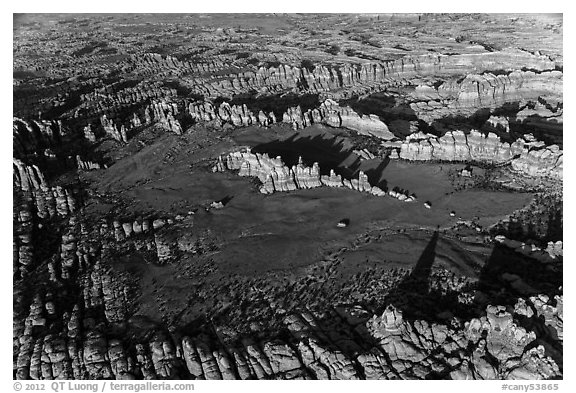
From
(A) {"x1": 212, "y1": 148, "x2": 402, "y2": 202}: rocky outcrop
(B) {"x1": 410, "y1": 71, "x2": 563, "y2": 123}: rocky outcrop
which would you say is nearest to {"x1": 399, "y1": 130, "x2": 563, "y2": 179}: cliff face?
(A) {"x1": 212, "y1": 148, "x2": 402, "y2": 202}: rocky outcrop

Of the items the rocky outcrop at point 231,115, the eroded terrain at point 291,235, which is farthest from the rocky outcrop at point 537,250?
the rocky outcrop at point 231,115

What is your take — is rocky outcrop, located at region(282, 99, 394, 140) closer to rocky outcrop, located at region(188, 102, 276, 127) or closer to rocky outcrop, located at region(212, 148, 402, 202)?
rocky outcrop, located at region(188, 102, 276, 127)

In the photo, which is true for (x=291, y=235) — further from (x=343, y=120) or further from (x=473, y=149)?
(x=343, y=120)

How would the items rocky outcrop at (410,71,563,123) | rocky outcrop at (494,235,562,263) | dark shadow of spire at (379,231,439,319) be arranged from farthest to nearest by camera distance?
rocky outcrop at (410,71,563,123) → rocky outcrop at (494,235,562,263) → dark shadow of spire at (379,231,439,319)

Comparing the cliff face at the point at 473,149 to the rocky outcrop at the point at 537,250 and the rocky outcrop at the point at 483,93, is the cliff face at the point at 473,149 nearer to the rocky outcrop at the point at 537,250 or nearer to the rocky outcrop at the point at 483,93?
the rocky outcrop at the point at 537,250

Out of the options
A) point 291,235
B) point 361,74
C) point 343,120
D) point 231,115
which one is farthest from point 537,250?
point 361,74

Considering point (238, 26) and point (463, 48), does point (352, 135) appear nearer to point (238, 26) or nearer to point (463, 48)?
point (463, 48)
